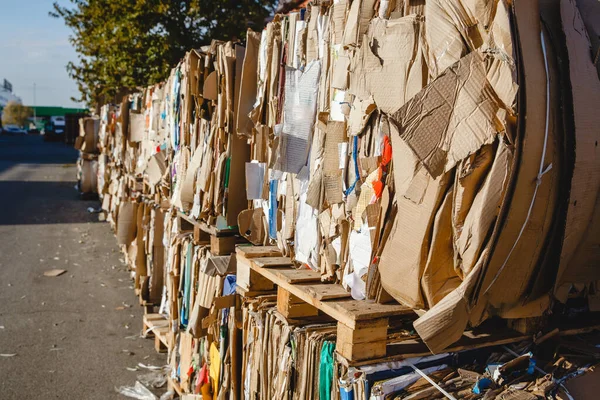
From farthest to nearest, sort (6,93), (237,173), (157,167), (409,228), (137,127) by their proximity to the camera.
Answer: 1. (6,93)
2. (137,127)
3. (157,167)
4. (237,173)
5. (409,228)

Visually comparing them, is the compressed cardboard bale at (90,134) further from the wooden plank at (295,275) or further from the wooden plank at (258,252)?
the wooden plank at (295,275)

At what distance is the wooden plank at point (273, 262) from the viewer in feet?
9.68

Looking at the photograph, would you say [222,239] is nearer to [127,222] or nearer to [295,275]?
[295,275]

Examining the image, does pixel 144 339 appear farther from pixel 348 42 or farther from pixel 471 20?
pixel 471 20

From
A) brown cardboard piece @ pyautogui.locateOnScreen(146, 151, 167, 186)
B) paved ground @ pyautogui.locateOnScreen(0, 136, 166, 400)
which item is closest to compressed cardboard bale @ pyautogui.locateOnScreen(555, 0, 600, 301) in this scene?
paved ground @ pyautogui.locateOnScreen(0, 136, 166, 400)

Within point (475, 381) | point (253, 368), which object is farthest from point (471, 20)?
point (253, 368)

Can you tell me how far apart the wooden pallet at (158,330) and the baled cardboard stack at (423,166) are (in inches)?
91.1

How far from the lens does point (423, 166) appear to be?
193cm

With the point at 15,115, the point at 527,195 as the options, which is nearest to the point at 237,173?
the point at 527,195

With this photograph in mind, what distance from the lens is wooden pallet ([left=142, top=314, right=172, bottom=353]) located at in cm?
561

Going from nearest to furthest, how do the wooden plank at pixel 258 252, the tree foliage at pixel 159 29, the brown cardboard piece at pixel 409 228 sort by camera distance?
1. the brown cardboard piece at pixel 409 228
2. the wooden plank at pixel 258 252
3. the tree foliage at pixel 159 29

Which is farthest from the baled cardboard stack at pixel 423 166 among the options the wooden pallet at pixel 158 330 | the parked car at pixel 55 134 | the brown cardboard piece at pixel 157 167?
the parked car at pixel 55 134

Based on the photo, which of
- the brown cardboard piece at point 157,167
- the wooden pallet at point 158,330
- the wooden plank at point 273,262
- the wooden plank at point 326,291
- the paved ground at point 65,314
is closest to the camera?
the wooden plank at point 326,291

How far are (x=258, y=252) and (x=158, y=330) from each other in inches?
117
